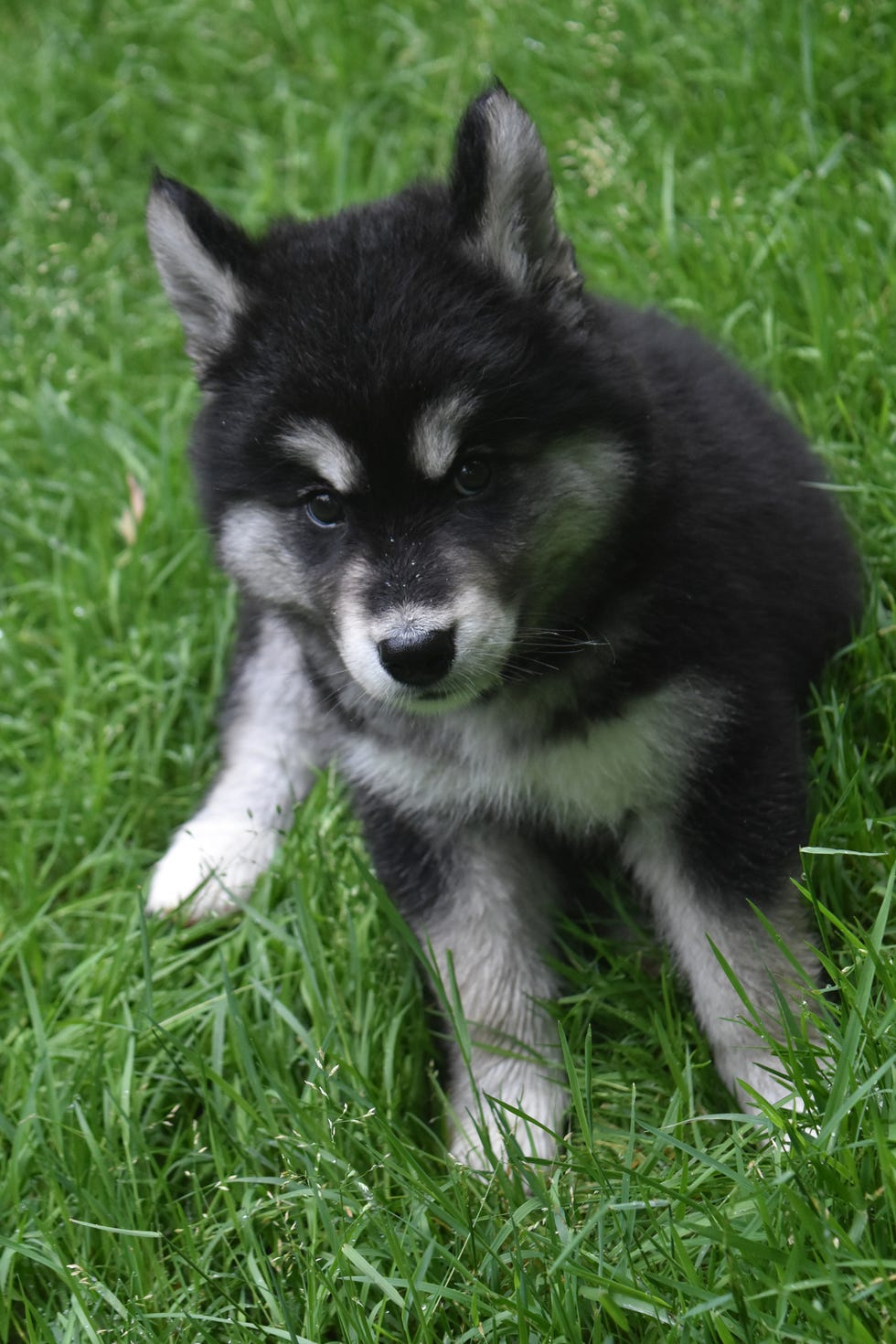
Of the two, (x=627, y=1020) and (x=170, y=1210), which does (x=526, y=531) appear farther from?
(x=170, y=1210)

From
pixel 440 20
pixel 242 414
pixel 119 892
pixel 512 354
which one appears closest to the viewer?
pixel 512 354

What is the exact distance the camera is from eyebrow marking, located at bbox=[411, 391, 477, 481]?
294 centimetres

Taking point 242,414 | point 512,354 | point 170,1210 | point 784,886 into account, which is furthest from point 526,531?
point 170,1210

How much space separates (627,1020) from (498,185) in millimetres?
1795

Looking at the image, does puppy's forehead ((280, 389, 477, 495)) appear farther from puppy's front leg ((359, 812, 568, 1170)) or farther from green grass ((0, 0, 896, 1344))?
green grass ((0, 0, 896, 1344))

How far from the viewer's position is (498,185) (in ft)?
10.0

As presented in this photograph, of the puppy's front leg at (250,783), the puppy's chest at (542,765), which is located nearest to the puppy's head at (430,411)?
the puppy's chest at (542,765)

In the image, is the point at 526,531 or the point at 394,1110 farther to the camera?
the point at 394,1110

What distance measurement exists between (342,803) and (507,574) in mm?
1299

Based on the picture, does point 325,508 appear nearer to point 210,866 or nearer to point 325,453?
point 325,453

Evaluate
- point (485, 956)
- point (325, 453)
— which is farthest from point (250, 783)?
point (325, 453)

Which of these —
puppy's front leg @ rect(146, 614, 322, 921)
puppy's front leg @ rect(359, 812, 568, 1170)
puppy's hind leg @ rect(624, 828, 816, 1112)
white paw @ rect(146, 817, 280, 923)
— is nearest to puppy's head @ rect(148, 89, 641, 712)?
puppy's front leg @ rect(359, 812, 568, 1170)

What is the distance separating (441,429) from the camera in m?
2.95

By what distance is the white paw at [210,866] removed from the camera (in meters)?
4.10
